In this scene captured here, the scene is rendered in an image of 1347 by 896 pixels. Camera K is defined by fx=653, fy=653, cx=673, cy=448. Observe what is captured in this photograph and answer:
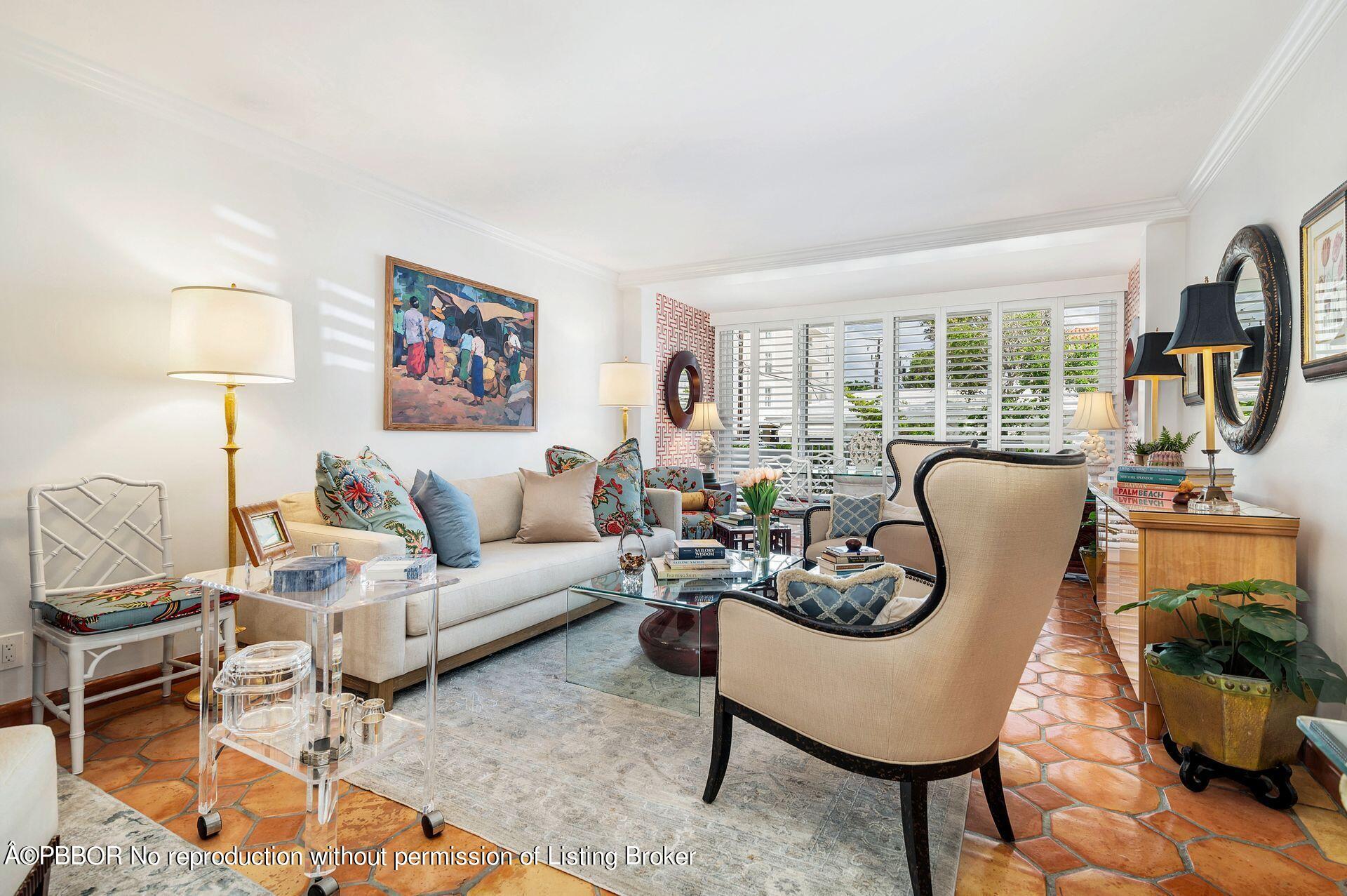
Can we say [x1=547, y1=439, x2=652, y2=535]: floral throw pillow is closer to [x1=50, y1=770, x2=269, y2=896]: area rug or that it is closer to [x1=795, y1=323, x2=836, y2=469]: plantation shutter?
[x1=50, y1=770, x2=269, y2=896]: area rug

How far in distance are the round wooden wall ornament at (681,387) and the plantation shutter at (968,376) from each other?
7.91 feet

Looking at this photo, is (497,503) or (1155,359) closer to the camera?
(1155,359)

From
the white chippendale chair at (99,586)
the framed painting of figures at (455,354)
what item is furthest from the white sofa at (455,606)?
the framed painting of figures at (455,354)

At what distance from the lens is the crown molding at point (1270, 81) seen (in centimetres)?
214

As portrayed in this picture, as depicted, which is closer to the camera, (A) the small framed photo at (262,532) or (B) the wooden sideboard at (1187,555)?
(B) the wooden sideboard at (1187,555)

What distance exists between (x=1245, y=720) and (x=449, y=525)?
2985 millimetres

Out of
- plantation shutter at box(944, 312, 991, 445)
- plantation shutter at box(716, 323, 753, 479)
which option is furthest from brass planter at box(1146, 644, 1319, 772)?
plantation shutter at box(716, 323, 753, 479)

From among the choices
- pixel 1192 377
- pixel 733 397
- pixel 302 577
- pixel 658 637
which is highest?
pixel 733 397

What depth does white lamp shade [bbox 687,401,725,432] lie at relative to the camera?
6539mm

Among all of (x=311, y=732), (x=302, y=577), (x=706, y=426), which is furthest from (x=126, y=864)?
(x=706, y=426)

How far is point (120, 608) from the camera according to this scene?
7.16ft

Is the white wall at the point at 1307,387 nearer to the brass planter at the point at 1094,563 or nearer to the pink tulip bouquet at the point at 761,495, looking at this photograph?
the brass planter at the point at 1094,563

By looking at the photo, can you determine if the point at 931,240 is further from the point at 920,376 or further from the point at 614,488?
the point at 614,488

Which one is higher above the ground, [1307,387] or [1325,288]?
[1325,288]
